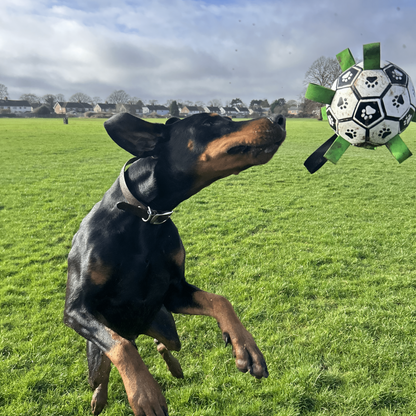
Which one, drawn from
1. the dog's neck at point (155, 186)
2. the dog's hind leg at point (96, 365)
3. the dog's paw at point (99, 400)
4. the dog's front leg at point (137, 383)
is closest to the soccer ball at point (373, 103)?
the dog's neck at point (155, 186)

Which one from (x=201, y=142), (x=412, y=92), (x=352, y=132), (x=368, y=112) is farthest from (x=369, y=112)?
(x=201, y=142)

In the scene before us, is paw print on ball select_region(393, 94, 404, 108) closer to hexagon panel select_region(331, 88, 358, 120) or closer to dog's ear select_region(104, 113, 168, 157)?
hexagon panel select_region(331, 88, 358, 120)

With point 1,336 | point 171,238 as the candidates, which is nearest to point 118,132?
point 171,238

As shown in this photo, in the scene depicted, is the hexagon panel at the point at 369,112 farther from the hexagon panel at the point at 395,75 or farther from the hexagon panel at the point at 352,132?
the hexagon panel at the point at 395,75

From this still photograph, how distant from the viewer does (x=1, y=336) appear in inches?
148

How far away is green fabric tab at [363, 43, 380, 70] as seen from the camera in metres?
1.60

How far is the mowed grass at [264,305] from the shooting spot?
116 inches

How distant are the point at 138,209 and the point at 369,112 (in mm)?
1315

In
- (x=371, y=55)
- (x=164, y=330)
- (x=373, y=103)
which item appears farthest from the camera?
(x=164, y=330)

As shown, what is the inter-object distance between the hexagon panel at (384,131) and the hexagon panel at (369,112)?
31mm

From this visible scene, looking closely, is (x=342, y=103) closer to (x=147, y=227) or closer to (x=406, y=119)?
(x=406, y=119)

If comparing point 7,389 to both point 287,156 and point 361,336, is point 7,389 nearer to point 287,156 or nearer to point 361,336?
point 361,336

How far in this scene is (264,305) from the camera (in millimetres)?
4223

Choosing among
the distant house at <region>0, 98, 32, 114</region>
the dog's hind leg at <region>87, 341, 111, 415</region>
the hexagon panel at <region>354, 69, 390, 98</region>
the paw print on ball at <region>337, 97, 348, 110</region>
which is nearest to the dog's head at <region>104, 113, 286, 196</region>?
the paw print on ball at <region>337, 97, 348, 110</region>
